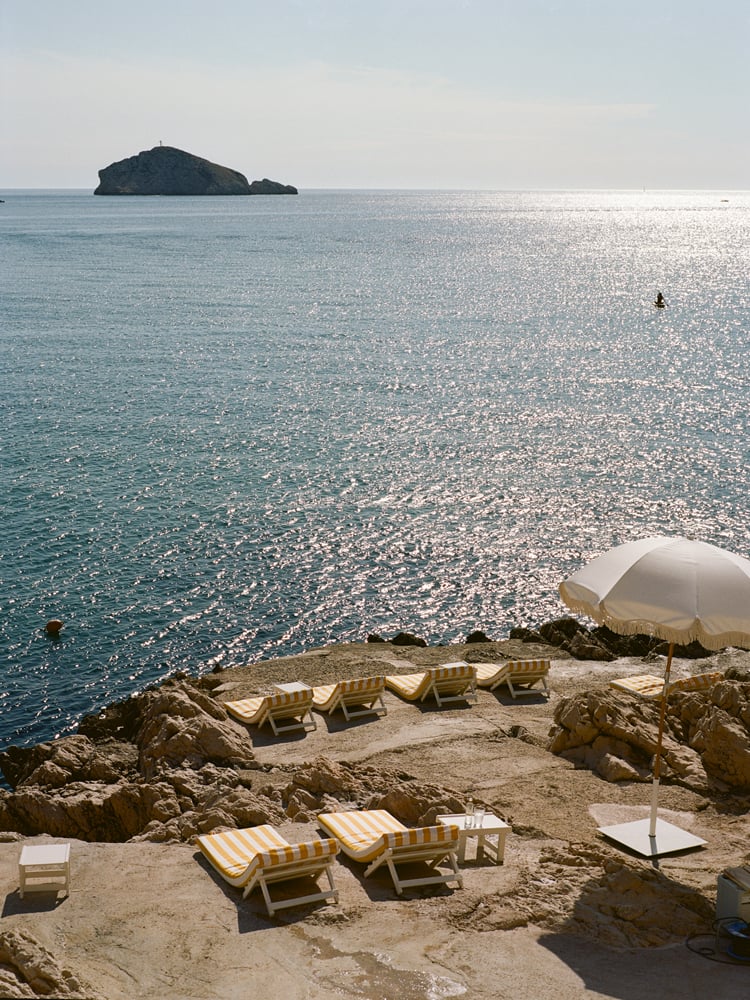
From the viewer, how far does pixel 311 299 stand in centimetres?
10325

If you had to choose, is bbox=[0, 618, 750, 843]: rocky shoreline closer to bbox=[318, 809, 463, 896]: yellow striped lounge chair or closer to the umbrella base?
bbox=[318, 809, 463, 896]: yellow striped lounge chair

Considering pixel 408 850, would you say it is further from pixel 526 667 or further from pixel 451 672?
pixel 526 667

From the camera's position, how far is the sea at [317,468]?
31.0 metres

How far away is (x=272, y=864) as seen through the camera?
38.5ft

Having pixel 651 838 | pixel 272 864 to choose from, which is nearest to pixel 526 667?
pixel 651 838

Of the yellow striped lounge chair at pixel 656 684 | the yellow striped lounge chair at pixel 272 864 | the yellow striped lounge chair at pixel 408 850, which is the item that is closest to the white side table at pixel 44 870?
the yellow striped lounge chair at pixel 272 864

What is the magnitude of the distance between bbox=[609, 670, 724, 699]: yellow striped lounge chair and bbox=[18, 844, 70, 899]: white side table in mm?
11228

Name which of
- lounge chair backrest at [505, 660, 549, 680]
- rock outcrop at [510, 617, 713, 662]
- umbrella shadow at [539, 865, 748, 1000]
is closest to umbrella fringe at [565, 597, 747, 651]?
umbrella shadow at [539, 865, 748, 1000]

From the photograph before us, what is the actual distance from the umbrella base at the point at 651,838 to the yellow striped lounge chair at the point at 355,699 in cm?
685

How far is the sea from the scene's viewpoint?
31.0m

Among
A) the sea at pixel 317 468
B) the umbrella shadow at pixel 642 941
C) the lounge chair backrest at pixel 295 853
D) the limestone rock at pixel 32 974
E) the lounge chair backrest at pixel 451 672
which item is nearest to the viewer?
the limestone rock at pixel 32 974

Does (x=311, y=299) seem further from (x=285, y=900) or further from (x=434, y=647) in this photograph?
(x=285, y=900)

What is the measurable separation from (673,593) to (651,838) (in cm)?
345

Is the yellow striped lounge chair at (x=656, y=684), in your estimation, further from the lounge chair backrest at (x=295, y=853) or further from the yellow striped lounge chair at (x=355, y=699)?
the lounge chair backrest at (x=295, y=853)
